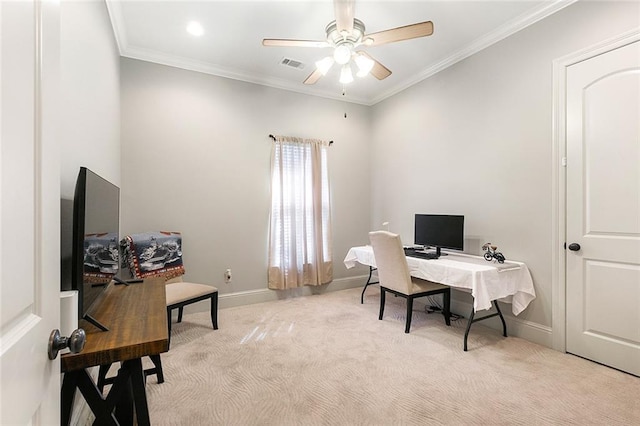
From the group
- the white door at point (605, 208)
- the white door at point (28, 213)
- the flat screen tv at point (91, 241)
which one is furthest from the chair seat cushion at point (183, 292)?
the white door at point (605, 208)

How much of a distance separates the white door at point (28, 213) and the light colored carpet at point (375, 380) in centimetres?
135

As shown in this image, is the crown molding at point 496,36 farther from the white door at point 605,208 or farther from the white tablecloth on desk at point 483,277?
the white tablecloth on desk at point 483,277

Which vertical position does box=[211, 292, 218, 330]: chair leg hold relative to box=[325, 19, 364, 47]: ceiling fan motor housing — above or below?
below

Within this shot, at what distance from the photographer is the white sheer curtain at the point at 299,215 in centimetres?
402

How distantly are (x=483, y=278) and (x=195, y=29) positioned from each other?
348 cm

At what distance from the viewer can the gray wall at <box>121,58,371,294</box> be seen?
3326 mm

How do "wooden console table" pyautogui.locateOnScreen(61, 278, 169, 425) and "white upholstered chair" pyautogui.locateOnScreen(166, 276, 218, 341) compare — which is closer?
"wooden console table" pyautogui.locateOnScreen(61, 278, 169, 425)

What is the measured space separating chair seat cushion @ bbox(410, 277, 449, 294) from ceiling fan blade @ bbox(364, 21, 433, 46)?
218 centimetres

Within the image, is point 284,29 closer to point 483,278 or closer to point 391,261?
point 391,261

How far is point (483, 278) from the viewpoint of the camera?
2.52 m

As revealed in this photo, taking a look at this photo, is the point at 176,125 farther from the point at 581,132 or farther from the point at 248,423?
the point at 581,132

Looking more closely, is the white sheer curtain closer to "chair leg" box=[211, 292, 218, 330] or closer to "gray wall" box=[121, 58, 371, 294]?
"gray wall" box=[121, 58, 371, 294]

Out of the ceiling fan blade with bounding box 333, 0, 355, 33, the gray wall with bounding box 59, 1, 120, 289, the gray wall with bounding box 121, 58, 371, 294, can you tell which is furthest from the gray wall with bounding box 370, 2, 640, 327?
the gray wall with bounding box 59, 1, 120, 289

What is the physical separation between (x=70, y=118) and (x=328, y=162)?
129 inches
